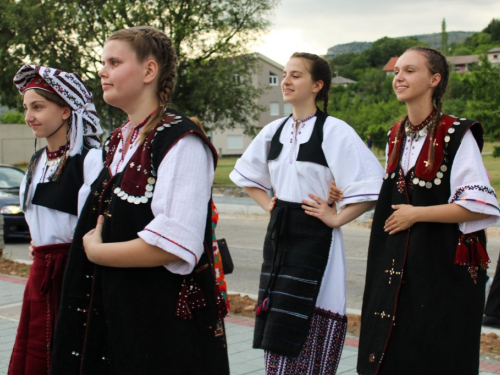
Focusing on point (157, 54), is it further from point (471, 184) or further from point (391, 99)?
point (391, 99)

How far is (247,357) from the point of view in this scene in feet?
16.9

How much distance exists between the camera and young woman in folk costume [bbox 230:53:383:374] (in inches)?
146

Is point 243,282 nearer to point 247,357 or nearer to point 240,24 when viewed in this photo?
point 247,357

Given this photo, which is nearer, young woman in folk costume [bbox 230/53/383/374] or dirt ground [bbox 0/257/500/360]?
young woman in folk costume [bbox 230/53/383/374]

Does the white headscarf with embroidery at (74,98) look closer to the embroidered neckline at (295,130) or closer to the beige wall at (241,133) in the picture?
the embroidered neckline at (295,130)

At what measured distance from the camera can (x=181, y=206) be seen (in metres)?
2.21

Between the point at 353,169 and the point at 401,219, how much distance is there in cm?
45

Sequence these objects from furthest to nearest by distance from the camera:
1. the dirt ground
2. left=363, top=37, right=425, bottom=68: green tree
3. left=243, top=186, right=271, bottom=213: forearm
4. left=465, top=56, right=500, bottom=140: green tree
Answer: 1. left=363, top=37, right=425, bottom=68: green tree
2. left=465, top=56, right=500, bottom=140: green tree
3. the dirt ground
4. left=243, top=186, right=271, bottom=213: forearm

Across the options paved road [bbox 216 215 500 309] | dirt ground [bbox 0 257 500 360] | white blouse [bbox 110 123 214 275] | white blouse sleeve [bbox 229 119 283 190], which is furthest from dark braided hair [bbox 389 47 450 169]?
paved road [bbox 216 215 500 309]

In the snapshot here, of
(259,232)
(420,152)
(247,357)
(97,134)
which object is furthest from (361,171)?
(259,232)

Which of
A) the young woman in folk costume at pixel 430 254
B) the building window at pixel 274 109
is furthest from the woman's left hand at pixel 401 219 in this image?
the building window at pixel 274 109

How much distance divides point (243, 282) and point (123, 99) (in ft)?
20.8

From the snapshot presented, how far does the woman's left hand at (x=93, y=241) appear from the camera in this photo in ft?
A: 7.50

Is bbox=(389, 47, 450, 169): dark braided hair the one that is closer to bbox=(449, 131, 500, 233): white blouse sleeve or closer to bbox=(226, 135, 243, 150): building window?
bbox=(449, 131, 500, 233): white blouse sleeve
